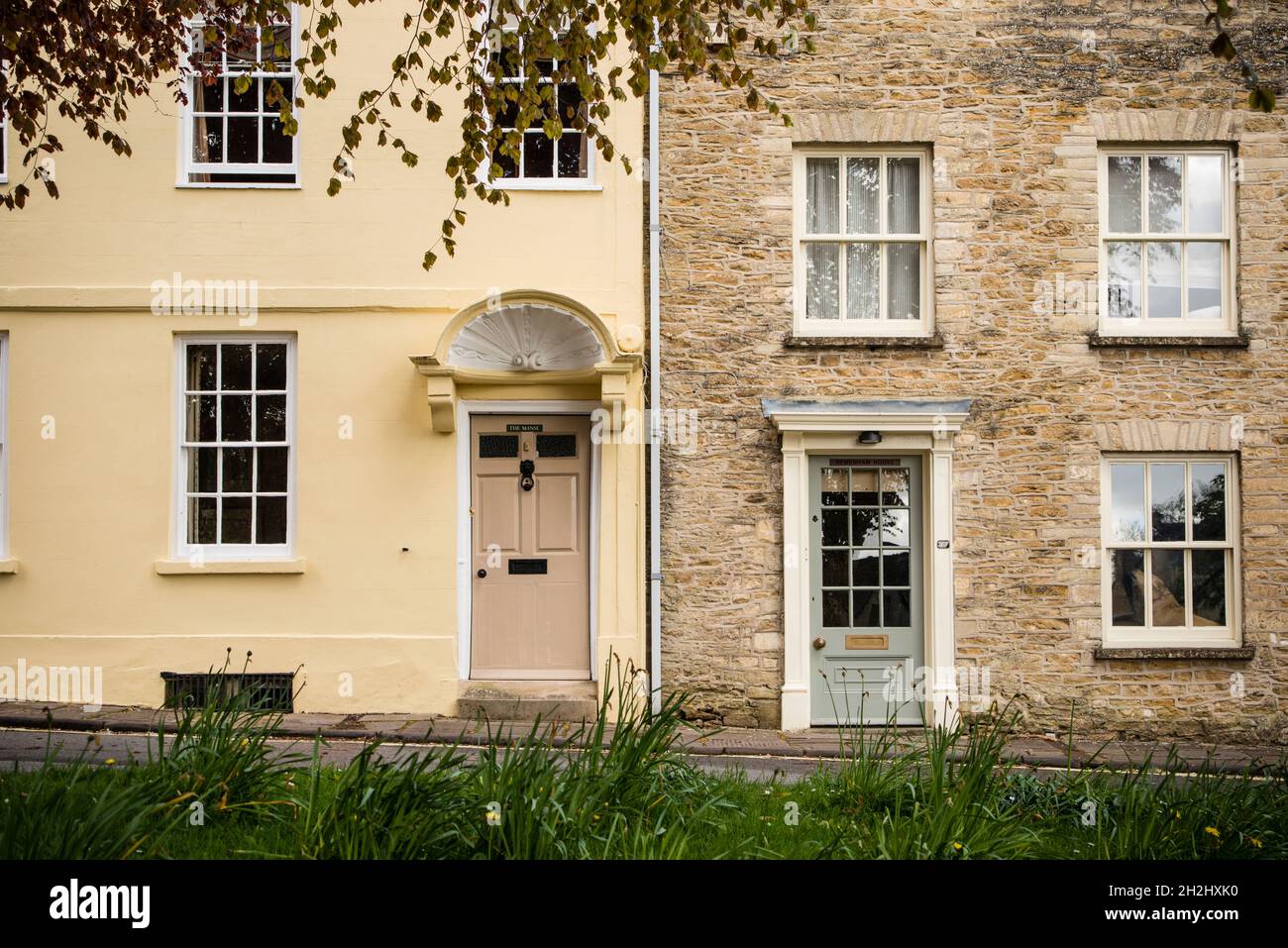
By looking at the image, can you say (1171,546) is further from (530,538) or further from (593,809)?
(593,809)

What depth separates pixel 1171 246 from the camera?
33.2ft

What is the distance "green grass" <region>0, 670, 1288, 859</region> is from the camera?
4.14 m

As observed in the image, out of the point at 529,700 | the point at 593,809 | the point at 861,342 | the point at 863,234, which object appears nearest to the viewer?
the point at 593,809

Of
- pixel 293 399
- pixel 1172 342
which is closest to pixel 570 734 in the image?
pixel 293 399

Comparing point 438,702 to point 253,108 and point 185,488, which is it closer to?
point 185,488

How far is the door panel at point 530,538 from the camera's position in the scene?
9992mm

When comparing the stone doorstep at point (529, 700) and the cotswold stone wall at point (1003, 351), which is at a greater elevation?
the cotswold stone wall at point (1003, 351)

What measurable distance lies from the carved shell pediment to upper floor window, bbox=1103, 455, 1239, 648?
199 inches

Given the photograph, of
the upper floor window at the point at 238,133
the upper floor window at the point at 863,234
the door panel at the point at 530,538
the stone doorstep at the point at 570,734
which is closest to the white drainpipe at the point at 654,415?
the door panel at the point at 530,538

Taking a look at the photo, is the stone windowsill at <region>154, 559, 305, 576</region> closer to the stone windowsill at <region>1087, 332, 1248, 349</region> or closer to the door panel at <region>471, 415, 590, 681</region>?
the door panel at <region>471, 415, 590, 681</region>

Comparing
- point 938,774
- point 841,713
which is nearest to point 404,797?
point 938,774

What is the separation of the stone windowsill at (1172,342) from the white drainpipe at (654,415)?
4.07m

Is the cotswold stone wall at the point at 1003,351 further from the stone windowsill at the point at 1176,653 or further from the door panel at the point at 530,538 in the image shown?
the door panel at the point at 530,538

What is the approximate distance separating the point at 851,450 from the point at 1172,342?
10.3ft
